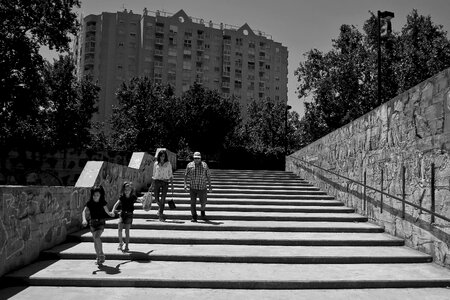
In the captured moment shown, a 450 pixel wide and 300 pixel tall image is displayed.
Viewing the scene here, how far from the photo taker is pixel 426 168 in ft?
22.6

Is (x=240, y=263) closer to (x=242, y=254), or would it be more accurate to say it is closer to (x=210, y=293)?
(x=242, y=254)

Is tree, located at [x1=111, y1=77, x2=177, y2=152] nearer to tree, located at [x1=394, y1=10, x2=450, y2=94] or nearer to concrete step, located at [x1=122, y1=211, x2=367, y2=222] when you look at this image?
tree, located at [x1=394, y1=10, x2=450, y2=94]

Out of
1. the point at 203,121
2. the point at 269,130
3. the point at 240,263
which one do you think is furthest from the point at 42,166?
the point at 269,130

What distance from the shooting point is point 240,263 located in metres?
6.32

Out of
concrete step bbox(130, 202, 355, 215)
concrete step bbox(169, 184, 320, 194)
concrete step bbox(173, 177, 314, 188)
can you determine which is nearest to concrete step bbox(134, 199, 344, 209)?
concrete step bbox(130, 202, 355, 215)

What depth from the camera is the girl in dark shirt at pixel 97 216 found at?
585 centimetres

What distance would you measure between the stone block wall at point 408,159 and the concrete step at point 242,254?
0.57 meters

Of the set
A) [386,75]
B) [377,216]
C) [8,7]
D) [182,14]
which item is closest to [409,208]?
[377,216]

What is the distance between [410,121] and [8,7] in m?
18.8

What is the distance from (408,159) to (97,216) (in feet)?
18.9

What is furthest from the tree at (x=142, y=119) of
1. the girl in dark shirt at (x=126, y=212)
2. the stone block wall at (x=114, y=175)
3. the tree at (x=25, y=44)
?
the girl in dark shirt at (x=126, y=212)

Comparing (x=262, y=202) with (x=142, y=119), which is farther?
(x=142, y=119)

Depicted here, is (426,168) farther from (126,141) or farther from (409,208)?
(126,141)

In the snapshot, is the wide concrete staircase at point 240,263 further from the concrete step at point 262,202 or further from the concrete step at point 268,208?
the concrete step at point 262,202
